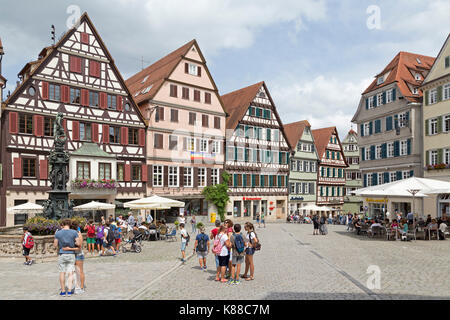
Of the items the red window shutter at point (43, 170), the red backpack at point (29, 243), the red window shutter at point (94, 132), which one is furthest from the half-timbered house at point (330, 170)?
the red backpack at point (29, 243)

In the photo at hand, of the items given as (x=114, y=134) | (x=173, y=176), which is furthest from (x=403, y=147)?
(x=114, y=134)

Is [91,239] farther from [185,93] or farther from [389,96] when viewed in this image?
[389,96]

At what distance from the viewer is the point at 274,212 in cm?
4494

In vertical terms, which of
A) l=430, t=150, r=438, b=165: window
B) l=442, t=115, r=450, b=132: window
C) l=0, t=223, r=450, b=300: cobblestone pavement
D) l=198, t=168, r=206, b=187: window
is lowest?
l=0, t=223, r=450, b=300: cobblestone pavement

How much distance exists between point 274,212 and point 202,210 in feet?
33.9

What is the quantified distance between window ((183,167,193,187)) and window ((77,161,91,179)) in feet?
Answer: 31.0

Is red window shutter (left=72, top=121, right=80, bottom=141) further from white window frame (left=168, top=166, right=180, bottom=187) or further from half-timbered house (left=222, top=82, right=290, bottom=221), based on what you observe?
half-timbered house (left=222, top=82, right=290, bottom=221)

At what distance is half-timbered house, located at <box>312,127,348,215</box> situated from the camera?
50781 millimetres

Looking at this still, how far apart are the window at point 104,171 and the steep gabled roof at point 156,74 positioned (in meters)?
7.08

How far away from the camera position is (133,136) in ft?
108

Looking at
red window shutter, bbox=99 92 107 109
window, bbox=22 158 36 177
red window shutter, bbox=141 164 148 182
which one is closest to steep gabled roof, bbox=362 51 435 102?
red window shutter, bbox=141 164 148 182

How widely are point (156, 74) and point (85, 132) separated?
11011mm
